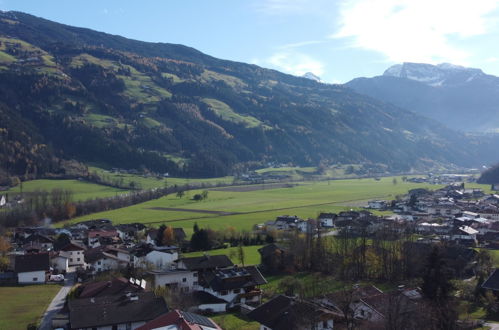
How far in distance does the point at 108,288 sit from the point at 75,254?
19.6 metres

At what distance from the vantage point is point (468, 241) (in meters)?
62.2

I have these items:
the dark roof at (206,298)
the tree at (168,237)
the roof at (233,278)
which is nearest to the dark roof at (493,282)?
the roof at (233,278)

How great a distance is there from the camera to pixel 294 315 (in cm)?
2906

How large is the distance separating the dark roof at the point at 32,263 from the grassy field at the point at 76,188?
5243 centimetres

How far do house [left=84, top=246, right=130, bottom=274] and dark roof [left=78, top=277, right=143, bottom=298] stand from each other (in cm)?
1093

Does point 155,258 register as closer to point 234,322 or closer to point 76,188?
point 234,322

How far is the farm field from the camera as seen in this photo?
7919 centimetres

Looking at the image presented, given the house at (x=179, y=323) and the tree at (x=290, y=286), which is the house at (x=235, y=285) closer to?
the tree at (x=290, y=286)

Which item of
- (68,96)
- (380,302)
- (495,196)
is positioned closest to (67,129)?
(68,96)

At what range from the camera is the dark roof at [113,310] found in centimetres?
3091

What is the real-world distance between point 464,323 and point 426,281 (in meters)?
4.09

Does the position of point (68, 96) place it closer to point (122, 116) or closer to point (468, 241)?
point (122, 116)

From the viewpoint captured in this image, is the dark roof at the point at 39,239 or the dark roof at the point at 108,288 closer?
the dark roof at the point at 108,288

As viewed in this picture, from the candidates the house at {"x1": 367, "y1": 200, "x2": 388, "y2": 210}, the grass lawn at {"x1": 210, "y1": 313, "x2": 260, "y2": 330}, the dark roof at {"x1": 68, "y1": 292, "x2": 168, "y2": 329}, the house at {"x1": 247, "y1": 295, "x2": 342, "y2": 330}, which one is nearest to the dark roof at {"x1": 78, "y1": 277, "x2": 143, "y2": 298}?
the dark roof at {"x1": 68, "y1": 292, "x2": 168, "y2": 329}
